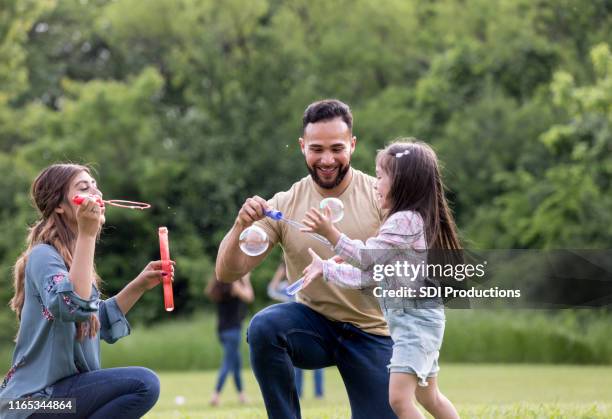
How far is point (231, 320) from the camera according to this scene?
13.3 meters

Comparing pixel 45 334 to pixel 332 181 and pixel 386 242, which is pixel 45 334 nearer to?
pixel 386 242

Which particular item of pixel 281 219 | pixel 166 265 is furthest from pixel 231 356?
pixel 166 265

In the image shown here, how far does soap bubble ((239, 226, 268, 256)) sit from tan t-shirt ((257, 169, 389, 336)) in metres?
0.29

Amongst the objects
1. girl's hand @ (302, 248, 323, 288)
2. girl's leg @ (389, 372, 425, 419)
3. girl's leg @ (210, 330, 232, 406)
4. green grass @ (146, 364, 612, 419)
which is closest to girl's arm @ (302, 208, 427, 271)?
girl's hand @ (302, 248, 323, 288)

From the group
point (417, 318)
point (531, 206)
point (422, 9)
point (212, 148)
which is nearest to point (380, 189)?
point (417, 318)

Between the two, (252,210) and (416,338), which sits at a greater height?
(252,210)

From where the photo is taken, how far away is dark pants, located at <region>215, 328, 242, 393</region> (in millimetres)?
12812

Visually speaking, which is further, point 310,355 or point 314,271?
point 310,355

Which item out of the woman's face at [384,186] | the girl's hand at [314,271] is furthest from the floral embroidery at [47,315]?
the woman's face at [384,186]

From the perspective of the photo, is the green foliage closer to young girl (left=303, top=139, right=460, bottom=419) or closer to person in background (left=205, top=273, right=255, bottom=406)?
person in background (left=205, top=273, right=255, bottom=406)

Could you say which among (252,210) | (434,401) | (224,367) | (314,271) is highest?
(252,210)

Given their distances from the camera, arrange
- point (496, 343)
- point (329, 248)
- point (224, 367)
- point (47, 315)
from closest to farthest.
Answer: point (47, 315)
point (329, 248)
point (224, 367)
point (496, 343)

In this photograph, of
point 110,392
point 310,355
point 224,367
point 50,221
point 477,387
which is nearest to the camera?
point 110,392

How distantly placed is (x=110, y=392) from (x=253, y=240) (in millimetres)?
1119
